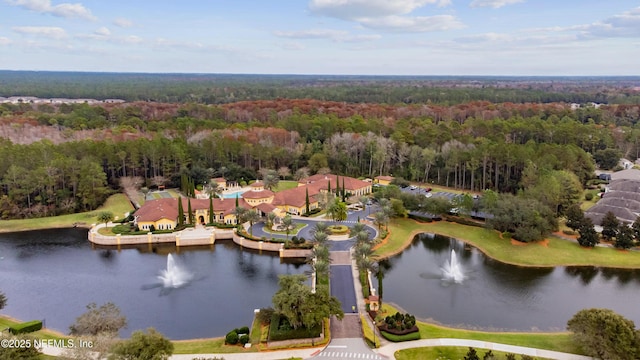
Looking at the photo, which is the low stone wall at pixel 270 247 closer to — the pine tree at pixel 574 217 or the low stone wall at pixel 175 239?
the low stone wall at pixel 175 239

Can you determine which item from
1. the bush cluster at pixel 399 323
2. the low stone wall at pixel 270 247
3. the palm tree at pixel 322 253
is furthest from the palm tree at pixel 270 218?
the bush cluster at pixel 399 323

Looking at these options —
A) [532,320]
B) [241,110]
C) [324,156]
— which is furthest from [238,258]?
[241,110]

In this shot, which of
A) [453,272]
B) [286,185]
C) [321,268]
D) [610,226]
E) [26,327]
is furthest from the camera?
[286,185]

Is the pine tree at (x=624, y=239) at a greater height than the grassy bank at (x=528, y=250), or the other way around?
the pine tree at (x=624, y=239)

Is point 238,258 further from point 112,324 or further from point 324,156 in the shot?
point 324,156

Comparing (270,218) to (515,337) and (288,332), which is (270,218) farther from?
(515,337)

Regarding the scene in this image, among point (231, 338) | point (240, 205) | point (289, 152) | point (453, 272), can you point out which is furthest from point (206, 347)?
point (289, 152)

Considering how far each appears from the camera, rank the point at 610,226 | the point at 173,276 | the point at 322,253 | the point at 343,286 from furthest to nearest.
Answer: the point at 610,226
the point at 173,276
the point at 322,253
the point at 343,286
